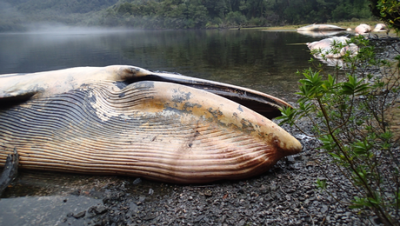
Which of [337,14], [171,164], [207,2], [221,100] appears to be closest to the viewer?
[171,164]

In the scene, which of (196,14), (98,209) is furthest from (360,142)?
(196,14)

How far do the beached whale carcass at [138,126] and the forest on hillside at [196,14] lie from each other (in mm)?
59464

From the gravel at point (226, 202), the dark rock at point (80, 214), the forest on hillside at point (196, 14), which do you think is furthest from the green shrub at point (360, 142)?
the forest on hillside at point (196, 14)

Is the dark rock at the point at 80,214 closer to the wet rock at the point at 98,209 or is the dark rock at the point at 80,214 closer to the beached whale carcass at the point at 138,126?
the wet rock at the point at 98,209

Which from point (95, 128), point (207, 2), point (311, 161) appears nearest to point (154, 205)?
point (95, 128)

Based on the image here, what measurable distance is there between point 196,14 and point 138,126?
87506mm

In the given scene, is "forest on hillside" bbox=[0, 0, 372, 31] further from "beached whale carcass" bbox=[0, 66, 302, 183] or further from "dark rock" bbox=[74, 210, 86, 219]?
"dark rock" bbox=[74, 210, 86, 219]

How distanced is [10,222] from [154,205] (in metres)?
1.54

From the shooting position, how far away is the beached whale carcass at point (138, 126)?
3.24 metres

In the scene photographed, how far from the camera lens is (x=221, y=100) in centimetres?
350

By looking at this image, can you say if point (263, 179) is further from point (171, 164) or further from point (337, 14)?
point (337, 14)

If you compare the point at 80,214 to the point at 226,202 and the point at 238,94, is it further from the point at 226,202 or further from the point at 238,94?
the point at 238,94

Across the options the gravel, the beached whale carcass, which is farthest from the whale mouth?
the gravel

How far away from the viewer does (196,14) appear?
280ft
